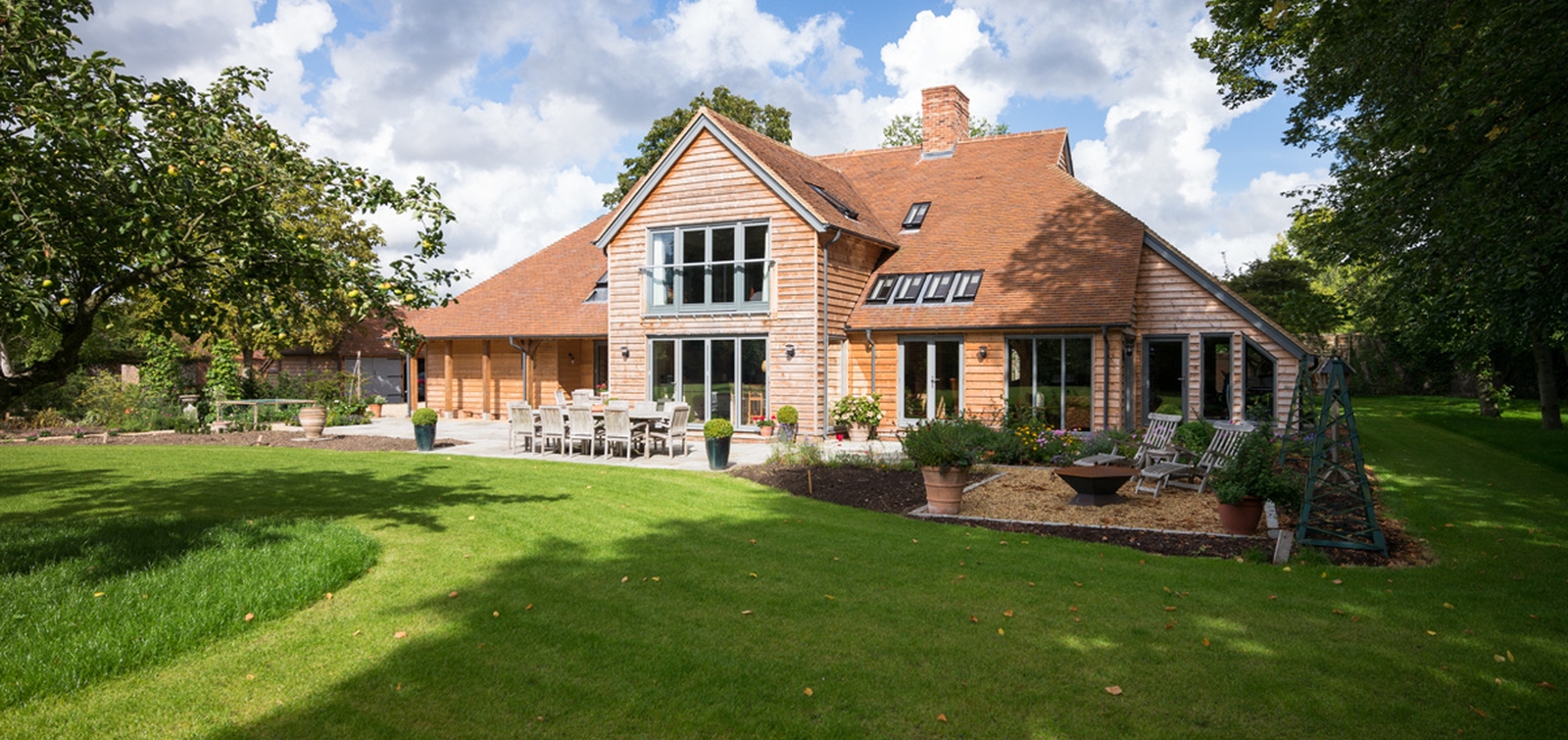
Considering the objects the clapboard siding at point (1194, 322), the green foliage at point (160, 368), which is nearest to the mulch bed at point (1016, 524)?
the clapboard siding at point (1194, 322)

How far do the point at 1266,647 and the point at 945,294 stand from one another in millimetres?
14798

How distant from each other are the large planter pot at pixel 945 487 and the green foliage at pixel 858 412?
9.06 m

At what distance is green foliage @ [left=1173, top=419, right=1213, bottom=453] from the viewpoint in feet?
47.2

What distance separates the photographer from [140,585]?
20.1 ft

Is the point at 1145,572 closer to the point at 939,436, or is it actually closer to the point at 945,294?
the point at 939,436

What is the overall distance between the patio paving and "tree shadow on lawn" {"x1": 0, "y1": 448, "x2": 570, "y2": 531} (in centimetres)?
208

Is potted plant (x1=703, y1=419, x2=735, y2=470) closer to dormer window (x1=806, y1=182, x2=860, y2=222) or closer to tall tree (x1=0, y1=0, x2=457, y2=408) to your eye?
tall tree (x1=0, y1=0, x2=457, y2=408)

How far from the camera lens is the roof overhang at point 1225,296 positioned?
55.2 feet

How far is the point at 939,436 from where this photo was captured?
10.1 m

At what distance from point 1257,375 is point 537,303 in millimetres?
18757

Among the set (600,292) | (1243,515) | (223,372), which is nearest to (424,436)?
(600,292)

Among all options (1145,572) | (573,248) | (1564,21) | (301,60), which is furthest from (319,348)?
(1564,21)

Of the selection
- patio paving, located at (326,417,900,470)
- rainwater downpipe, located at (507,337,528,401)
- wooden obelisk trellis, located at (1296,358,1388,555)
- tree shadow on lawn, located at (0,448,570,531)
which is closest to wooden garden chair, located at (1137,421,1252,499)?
wooden obelisk trellis, located at (1296,358,1388,555)

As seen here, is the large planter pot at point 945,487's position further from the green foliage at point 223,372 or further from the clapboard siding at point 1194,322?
the green foliage at point 223,372
